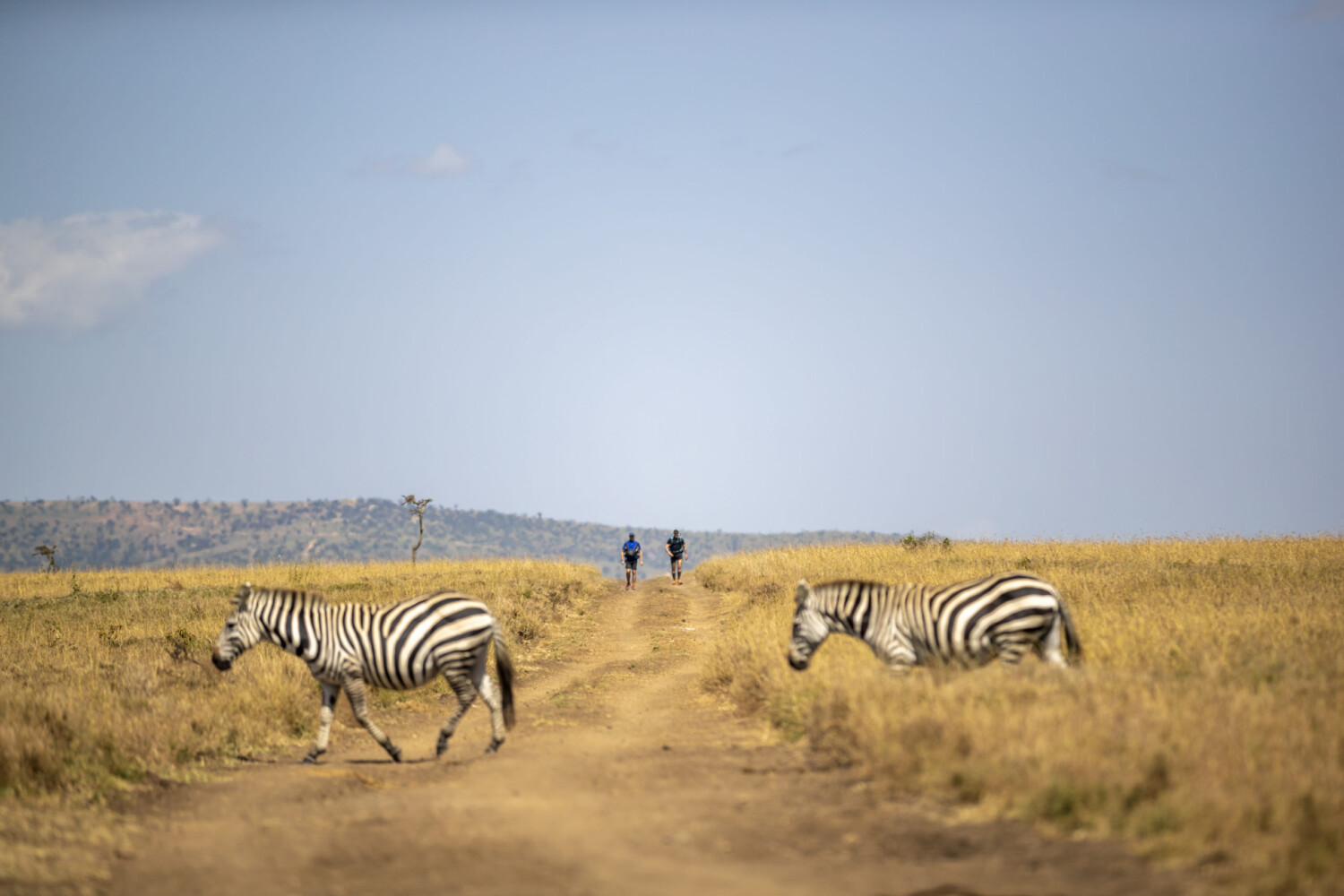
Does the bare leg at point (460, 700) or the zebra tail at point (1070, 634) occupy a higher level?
the zebra tail at point (1070, 634)

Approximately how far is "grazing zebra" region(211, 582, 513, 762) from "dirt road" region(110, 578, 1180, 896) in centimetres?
63

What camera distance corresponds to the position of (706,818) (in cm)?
883

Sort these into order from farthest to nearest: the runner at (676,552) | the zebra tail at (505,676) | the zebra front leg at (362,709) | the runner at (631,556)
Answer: the runner at (676,552)
the runner at (631,556)
the zebra tail at (505,676)
the zebra front leg at (362,709)

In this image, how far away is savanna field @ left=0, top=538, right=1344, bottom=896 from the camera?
Answer: 7156mm

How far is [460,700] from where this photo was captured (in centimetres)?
1229

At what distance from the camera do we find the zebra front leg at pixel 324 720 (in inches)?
480

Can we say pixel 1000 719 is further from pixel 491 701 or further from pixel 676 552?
pixel 676 552

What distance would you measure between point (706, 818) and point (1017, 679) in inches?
137

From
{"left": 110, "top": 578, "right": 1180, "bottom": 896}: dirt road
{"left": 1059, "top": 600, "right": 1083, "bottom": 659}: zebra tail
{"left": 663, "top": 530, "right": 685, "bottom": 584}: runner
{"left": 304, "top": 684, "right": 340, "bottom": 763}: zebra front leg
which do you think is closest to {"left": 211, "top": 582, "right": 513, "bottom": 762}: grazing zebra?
{"left": 304, "top": 684, "right": 340, "bottom": 763}: zebra front leg

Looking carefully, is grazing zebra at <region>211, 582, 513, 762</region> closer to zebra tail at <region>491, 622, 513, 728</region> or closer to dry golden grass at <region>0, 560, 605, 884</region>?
zebra tail at <region>491, 622, 513, 728</region>

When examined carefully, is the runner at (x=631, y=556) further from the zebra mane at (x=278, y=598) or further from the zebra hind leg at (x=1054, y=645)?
the zebra hind leg at (x=1054, y=645)

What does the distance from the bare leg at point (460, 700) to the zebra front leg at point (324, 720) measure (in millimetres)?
1320

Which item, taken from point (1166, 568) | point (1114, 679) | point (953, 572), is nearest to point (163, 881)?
point (1114, 679)

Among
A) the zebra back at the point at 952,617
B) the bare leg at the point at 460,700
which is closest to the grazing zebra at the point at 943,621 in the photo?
the zebra back at the point at 952,617
